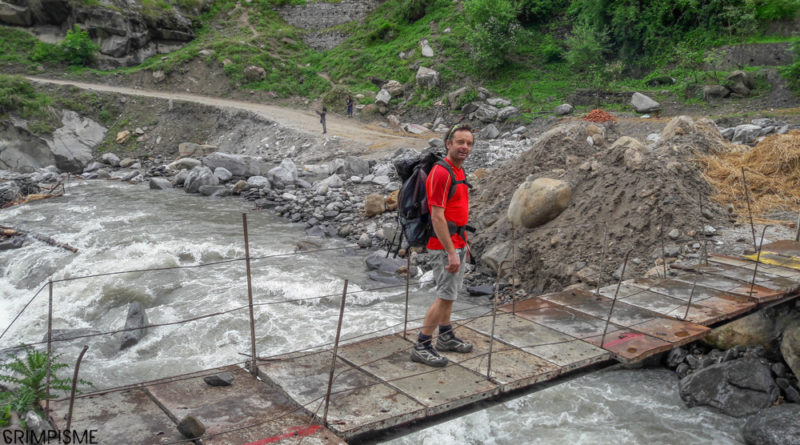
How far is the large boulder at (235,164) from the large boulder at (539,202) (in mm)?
10813

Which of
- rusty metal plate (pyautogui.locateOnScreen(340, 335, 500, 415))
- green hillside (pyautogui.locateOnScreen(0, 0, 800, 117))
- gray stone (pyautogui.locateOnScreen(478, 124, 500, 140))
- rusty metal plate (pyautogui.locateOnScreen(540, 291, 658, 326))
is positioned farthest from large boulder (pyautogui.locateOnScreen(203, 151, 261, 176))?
rusty metal plate (pyautogui.locateOnScreen(340, 335, 500, 415))

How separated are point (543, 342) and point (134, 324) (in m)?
5.99

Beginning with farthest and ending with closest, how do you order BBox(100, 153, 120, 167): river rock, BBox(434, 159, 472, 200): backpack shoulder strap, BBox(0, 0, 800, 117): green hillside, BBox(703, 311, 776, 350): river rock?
BBox(0, 0, 800, 117): green hillside < BBox(100, 153, 120, 167): river rock < BBox(703, 311, 776, 350): river rock < BBox(434, 159, 472, 200): backpack shoulder strap

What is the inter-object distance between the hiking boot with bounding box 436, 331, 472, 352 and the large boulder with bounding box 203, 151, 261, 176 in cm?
1498

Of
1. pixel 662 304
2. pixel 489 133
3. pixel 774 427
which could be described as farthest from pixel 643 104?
pixel 774 427

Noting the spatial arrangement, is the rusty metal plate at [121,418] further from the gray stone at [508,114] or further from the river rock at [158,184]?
the gray stone at [508,114]

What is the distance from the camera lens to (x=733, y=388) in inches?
207

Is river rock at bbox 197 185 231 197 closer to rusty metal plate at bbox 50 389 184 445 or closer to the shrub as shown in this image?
rusty metal plate at bbox 50 389 184 445

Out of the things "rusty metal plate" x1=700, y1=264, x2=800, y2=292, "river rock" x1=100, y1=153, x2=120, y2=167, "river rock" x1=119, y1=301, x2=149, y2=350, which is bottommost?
"river rock" x1=100, y1=153, x2=120, y2=167

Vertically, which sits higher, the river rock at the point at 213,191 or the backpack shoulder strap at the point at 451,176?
the backpack shoulder strap at the point at 451,176

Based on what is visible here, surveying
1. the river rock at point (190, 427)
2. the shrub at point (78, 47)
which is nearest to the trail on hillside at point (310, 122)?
the shrub at point (78, 47)

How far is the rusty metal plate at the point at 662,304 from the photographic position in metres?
5.07

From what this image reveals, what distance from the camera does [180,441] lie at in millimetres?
3037

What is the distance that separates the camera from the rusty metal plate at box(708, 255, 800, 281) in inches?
235
